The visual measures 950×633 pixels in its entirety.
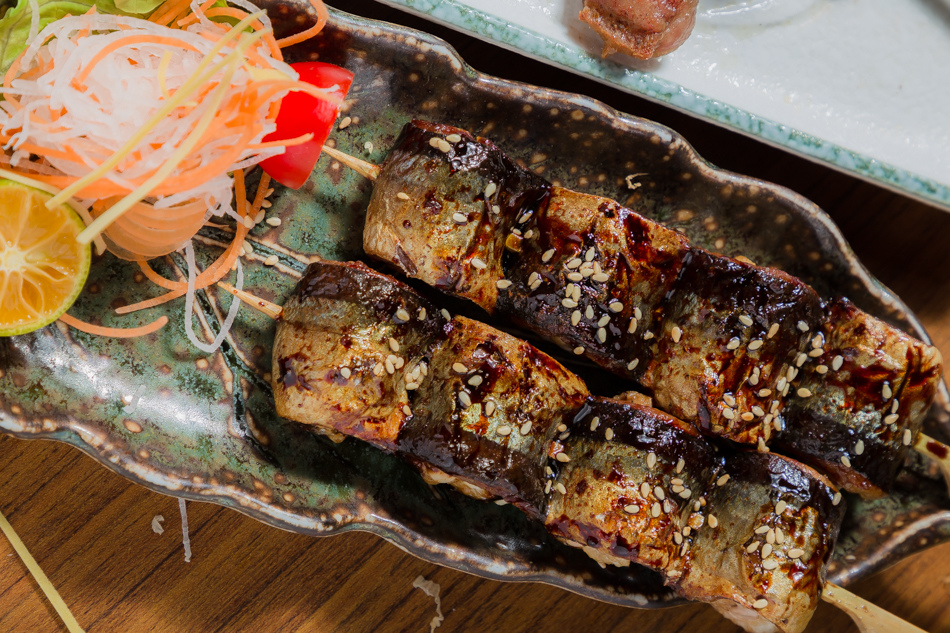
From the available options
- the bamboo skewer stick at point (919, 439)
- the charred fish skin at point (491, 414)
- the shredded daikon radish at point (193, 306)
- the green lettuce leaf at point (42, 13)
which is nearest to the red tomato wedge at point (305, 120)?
the bamboo skewer stick at point (919, 439)

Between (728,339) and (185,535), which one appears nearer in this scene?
(728,339)

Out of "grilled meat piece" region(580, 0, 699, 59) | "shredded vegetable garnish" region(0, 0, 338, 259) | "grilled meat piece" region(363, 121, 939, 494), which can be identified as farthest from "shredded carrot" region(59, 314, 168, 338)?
"grilled meat piece" region(580, 0, 699, 59)

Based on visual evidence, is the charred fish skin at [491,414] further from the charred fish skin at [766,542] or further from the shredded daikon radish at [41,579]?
the shredded daikon radish at [41,579]

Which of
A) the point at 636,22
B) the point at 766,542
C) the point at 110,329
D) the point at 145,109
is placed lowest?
the point at 110,329

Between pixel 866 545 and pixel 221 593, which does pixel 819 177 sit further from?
pixel 221 593

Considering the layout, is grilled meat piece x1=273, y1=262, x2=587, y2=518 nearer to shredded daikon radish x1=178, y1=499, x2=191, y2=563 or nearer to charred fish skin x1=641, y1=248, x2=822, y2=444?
charred fish skin x1=641, y1=248, x2=822, y2=444

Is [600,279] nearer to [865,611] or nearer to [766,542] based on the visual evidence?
[766,542]

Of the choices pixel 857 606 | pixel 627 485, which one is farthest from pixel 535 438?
pixel 857 606
